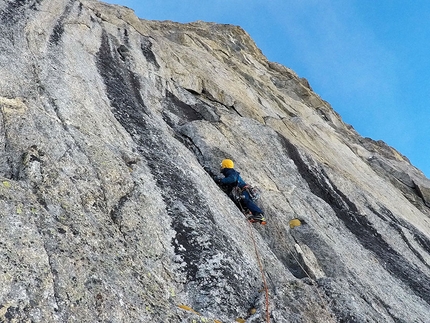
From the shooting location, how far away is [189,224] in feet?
30.3

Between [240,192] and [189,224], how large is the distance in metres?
3.98

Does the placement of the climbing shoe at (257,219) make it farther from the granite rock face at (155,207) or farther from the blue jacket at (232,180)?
the blue jacket at (232,180)

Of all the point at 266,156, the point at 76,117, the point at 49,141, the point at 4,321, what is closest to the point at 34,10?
the point at 76,117

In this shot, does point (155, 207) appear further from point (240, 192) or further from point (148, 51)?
point (148, 51)

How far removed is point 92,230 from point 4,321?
8.27 ft

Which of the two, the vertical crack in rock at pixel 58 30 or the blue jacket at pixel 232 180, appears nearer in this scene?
the blue jacket at pixel 232 180

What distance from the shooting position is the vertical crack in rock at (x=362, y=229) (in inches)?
567

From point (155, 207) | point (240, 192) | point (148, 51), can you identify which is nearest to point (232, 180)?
point (240, 192)

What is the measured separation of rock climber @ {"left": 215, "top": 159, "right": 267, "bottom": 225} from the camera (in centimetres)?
1233

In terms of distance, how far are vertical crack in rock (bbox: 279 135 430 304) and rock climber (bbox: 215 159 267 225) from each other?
569 cm

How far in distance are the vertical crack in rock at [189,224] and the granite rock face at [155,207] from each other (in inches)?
1.8

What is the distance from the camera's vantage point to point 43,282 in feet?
17.7

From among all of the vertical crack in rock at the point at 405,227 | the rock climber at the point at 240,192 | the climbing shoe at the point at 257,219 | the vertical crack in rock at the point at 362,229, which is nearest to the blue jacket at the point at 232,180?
the rock climber at the point at 240,192

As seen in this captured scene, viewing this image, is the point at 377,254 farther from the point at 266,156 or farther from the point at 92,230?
the point at 92,230
